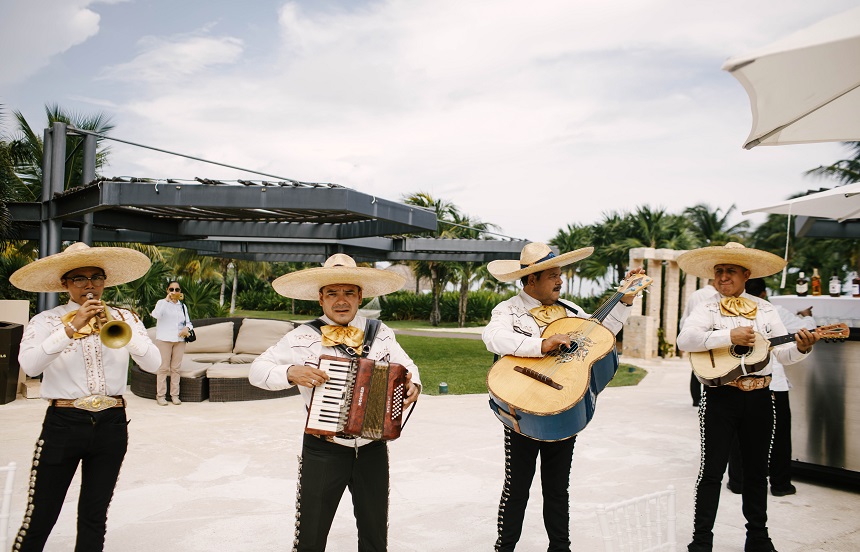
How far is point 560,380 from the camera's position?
3.49 meters

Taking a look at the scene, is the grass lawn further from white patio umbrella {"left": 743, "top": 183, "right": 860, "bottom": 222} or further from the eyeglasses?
the eyeglasses

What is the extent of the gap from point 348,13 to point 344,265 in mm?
11929

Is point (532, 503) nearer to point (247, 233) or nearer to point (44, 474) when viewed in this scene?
point (44, 474)

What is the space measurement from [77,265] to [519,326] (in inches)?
92.9

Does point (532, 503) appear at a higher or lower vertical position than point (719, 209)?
lower

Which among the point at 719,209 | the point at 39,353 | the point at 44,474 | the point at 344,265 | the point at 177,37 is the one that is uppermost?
the point at 177,37


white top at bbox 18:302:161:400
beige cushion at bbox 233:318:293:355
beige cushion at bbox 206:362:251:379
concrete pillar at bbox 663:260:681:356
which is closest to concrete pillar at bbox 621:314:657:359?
concrete pillar at bbox 663:260:681:356

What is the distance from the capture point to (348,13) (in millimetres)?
13930

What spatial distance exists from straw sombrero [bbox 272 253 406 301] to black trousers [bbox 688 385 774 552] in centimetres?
211

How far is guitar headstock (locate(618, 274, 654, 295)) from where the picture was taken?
12.0 ft

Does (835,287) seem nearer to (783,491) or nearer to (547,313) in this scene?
(783,491)

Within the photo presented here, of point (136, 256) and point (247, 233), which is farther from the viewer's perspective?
point (247, 233)

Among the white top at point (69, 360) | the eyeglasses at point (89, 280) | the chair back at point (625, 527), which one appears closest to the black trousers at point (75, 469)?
the white top at point (69, 360)

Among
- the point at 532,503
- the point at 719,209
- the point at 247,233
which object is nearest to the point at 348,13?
the point at 247,233
